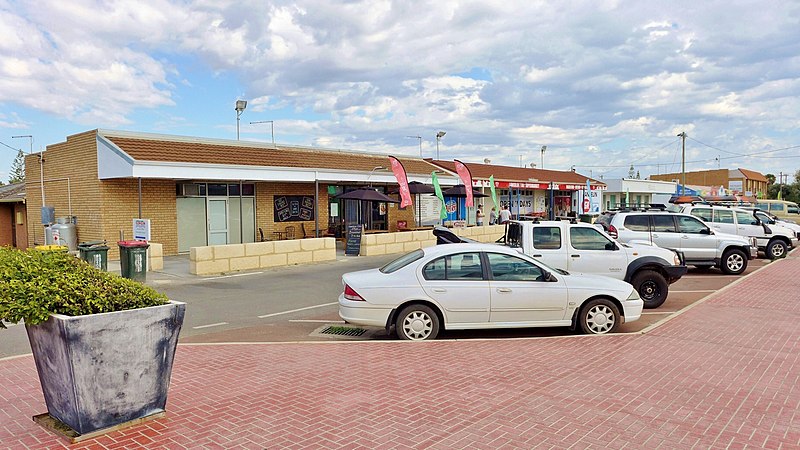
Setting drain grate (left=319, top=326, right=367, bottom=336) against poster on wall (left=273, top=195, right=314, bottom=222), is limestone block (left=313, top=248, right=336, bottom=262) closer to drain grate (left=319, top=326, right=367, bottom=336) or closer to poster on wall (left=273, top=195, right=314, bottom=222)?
poster on wall (left=273, top=195, right=314, bottom=222)

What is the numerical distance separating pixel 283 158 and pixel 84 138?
7.21 m

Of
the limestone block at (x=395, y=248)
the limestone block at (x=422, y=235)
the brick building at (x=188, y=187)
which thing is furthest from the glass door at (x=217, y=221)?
the limestone block at (x=422, y=235)

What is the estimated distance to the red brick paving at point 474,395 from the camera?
15.5 feet

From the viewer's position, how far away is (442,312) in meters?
8.29

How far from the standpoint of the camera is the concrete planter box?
4416 millimetres

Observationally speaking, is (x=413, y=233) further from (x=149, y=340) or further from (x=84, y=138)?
(x=149, y=340)

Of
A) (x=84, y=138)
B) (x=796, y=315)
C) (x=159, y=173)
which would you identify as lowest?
(x=796, y=315)

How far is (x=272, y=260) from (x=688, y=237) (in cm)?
1221

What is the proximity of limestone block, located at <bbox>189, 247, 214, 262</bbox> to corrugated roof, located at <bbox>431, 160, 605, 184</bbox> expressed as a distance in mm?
19576

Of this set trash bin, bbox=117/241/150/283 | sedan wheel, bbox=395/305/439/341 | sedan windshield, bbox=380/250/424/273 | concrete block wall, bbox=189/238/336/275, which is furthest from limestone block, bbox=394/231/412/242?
sedan wheel, bbox=395/305/439/341

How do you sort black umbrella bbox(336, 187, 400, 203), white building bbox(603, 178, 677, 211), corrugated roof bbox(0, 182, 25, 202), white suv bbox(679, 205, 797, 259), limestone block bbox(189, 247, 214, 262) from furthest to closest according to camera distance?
1. white building bbox(603, 178, 677, 211)
2. corrugated roof bbox(0, 182, 25, 202)
3. black umbrella bbox(336, 187, 400, 203)
4. white suv bbox(679, 205, 797, 259)
5. limestone block bbox(189, 247, 214, 262)

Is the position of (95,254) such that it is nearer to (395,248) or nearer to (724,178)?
(395,248)

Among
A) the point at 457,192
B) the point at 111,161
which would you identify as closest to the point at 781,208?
the point at 457,192

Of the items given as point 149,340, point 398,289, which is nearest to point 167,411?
point 149,340
